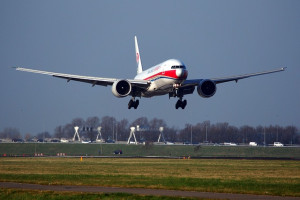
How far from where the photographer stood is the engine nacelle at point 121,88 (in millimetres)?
65938

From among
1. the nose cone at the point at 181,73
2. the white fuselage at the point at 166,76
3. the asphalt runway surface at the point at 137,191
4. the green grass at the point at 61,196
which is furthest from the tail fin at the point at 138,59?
the green grass at the point at 61,196

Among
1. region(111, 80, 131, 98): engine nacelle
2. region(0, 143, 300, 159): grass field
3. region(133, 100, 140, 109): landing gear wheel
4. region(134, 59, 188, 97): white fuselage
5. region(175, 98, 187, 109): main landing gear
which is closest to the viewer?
region(134, 59, 188, 97): white fuselage

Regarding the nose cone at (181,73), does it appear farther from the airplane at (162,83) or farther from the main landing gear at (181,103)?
the main landing gear at (181,103)

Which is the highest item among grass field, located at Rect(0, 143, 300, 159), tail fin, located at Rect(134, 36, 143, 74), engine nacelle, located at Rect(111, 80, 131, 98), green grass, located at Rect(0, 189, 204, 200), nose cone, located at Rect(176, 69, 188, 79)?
tail fin, located at Rect(134, 36, 143, 74)

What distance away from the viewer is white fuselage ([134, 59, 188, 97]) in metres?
61.4

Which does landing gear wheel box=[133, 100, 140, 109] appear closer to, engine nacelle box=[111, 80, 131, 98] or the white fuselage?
the white fuselage

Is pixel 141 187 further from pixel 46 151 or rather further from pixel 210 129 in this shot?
pixel 210 129

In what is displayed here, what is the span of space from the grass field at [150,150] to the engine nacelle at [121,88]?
42.4m

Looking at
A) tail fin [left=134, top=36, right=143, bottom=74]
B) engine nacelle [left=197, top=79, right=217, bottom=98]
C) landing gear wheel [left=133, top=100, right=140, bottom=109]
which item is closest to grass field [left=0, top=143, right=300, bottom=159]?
tail fin [left=134, top=36, right=143, bottom=74]

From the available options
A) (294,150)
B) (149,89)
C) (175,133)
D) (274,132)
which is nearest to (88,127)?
(175,133)

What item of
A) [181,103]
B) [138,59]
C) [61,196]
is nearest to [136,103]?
[181,103]

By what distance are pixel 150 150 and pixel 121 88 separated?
52.8 meters

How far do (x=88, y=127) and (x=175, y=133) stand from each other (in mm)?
32996

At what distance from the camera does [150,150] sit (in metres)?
118
